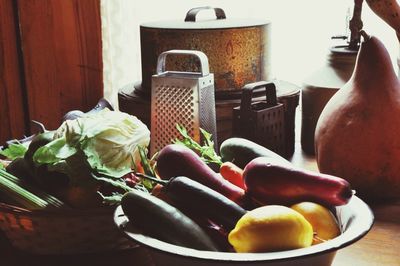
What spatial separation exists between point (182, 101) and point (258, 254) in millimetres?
562

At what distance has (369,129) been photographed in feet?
3.22

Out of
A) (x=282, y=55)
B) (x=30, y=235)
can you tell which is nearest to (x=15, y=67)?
(x=282, y=55)

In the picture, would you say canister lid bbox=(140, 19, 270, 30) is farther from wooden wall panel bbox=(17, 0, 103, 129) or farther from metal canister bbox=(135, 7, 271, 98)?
wooden wall panel bbox=(17, 0, 103, 129)

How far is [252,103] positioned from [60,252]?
59 cm

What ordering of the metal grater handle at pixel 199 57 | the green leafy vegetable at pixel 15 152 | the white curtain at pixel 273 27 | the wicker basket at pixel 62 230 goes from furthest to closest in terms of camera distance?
the white curtain at pixel 273 27
the metal grater handle at pixel 199 57
the green leafy vegetable at pixel 15 152
the wicker basket at pixel 62 230

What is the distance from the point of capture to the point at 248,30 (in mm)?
1346

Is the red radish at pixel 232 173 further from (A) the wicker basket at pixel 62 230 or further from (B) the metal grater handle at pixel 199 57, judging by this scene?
(B) the metal grater handle at pixel 199 57

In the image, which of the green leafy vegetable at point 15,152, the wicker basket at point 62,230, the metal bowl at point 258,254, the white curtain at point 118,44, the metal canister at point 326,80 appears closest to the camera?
the metal bowl at point 258,254

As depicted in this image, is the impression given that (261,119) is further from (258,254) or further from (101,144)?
(258,254)

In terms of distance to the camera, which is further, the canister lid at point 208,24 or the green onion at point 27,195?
the canister lid at point 208,24

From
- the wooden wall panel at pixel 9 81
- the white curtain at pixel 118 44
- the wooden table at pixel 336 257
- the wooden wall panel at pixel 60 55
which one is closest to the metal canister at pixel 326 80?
the wooden table at pixel 336 257

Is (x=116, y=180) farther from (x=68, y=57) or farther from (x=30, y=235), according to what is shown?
(x=68, y=57)

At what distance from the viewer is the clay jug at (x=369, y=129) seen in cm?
98

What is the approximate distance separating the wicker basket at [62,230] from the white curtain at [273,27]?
110 centimetres
